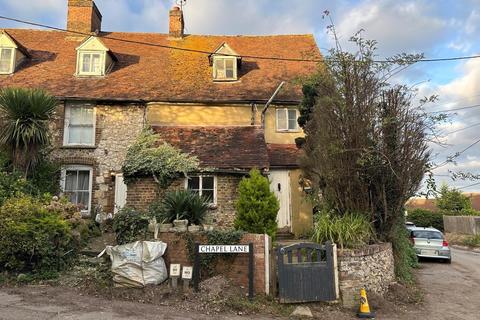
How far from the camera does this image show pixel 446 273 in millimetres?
14500

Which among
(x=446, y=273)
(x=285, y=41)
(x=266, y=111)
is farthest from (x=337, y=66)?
(x=285, y=41)

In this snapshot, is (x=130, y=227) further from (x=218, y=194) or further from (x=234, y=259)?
(x=218, y=194)

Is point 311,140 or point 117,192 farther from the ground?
point 311,140

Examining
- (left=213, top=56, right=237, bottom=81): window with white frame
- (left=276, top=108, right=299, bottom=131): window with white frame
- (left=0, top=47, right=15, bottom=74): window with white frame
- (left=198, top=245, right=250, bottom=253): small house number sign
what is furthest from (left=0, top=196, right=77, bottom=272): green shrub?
(left=213, top=56, right=237, bottom=81): window with white frame

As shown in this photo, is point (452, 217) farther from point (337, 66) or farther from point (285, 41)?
point (337, 66)

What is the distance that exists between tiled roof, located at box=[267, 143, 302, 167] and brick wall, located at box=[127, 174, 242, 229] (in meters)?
2.59

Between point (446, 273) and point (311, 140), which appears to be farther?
point (446, 273)

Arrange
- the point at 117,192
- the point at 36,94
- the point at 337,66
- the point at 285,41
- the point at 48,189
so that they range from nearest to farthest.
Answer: the point at 337,66 < the point at 36,94 < the point at 48,189 < the point at 117,192 < the point at 285,41

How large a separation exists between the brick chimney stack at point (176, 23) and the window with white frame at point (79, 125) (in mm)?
8230

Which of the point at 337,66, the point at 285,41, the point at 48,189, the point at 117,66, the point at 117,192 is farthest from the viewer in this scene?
the point at 285,41

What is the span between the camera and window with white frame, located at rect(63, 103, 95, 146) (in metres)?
17.3

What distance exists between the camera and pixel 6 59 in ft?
62.2

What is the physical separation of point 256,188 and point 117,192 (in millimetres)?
7714

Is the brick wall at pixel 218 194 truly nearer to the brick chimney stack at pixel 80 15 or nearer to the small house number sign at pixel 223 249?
the small house number sign at pixel 223 249
